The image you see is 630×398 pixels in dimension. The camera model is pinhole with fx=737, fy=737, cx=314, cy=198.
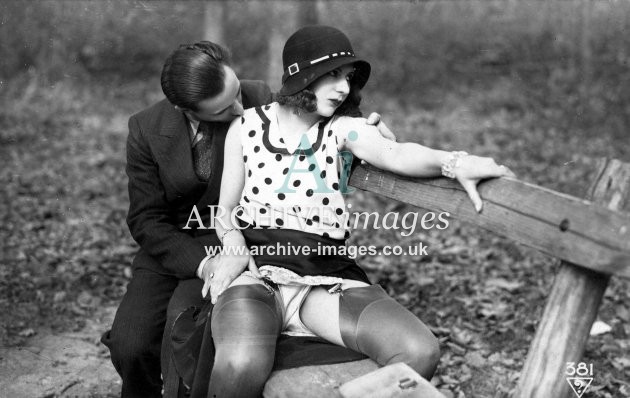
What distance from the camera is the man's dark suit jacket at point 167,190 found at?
12.3 ft

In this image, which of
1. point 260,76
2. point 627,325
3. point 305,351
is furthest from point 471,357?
point 260,76

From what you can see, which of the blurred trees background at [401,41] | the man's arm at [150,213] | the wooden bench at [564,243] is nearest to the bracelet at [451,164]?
the wooden bench at [564,243]

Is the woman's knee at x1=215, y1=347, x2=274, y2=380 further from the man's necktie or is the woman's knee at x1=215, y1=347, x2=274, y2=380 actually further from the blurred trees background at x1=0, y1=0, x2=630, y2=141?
the blurred trees background at x1=0, y1=0, x2=630, y2=141

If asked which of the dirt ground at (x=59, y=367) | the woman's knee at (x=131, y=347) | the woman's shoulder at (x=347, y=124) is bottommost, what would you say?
the dirt ground at (x=59, y=367)

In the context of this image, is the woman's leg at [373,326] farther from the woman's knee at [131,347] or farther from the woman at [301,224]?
the woman's knee at [131,347]

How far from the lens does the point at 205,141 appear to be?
12.7 feet

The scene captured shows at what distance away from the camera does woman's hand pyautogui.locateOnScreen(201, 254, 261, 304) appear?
3301mm

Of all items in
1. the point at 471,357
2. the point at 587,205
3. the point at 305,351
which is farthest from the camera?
the point at 471,357

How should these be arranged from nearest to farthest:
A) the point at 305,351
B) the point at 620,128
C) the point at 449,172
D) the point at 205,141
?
the point at 449,172 → the point at 305,351 → the point at 205,141 → the point at 620,128

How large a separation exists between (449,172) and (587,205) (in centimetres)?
57

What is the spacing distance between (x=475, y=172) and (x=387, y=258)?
12.7ft

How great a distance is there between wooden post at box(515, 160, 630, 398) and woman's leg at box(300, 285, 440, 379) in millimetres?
456

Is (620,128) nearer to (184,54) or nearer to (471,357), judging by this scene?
(471,357)

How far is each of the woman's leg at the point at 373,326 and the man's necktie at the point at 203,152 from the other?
99 cm
